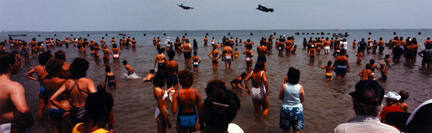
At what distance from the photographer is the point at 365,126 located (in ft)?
5.83

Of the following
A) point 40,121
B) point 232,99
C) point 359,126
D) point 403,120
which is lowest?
point 40,121

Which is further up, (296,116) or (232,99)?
(232,99)

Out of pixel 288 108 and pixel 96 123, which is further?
pixel 288 108

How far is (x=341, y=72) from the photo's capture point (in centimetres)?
966

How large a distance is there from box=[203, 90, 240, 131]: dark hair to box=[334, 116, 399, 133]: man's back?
920mm

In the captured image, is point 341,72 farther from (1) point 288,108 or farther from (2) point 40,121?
(2) point 40,121

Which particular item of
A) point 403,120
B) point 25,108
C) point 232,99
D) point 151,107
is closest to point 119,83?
point 151,107

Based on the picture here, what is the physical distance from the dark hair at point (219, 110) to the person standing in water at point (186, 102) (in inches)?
62.1

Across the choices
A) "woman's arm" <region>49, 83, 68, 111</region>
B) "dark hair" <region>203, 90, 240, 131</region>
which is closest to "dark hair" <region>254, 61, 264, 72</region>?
"dark hair" <region>203, 90, 240, 131</region>

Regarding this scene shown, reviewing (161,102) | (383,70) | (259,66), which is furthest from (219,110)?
(383,70)

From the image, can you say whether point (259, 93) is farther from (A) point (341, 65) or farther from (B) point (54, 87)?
(A) point (341, 65)

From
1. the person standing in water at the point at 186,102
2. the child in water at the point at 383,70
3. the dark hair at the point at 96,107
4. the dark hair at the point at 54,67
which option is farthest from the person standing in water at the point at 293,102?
the child in water at the point at 383,70

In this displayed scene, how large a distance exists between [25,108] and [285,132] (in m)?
4.35

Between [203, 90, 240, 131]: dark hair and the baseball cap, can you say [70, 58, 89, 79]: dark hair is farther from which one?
the baseball cap
